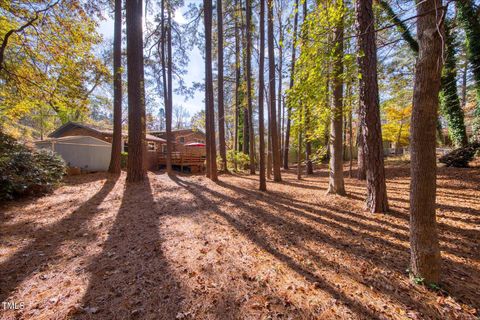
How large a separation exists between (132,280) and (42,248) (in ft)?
6.54

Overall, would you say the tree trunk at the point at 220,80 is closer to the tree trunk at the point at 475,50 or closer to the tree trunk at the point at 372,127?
the tree trunk at the point at 372,127

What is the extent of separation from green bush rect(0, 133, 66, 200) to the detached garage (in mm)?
4069

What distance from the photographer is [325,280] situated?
7.32 feet

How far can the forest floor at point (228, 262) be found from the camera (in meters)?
1.84

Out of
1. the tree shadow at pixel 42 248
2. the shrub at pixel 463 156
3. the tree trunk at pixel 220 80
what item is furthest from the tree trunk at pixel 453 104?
the tree shadow at pixel 42 248

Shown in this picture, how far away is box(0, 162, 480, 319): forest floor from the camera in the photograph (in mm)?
1844

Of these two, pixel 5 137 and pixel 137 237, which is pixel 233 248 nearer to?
pixel 137 237

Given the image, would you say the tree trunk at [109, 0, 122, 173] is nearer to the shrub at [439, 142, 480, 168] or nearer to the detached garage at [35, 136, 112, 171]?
the detached garage at [35, 136, 112, 171]

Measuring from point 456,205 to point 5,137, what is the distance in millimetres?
13056

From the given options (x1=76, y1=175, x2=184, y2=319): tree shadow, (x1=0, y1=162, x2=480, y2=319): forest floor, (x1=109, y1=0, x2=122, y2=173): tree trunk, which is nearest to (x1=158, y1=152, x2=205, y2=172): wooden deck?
(x1=109, y1=0, x2=122, y2=173): tree trunk

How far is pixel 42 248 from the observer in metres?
2.98

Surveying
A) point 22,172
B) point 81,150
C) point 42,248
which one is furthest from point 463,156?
point 81,150

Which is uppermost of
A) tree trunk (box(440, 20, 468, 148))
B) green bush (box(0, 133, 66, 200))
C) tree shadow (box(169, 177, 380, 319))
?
tree trunk (box(440, 20, 468, 148))

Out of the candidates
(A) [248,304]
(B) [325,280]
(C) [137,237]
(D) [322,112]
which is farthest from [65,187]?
(D) [322,112]
